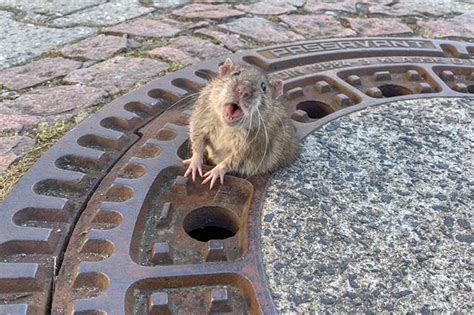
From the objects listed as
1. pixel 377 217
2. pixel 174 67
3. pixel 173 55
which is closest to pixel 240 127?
pixel 377 217

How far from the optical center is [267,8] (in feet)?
11.5

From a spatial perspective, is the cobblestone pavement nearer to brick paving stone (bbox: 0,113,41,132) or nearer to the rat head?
brick paving stone (bbox: 0,113,41,132)

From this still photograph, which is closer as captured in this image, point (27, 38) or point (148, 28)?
point (27, 38)

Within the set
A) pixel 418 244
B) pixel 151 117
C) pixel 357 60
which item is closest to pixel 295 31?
pixel 357 60

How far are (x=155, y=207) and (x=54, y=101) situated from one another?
84 centimetres

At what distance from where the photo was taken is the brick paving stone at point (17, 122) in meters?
2.26

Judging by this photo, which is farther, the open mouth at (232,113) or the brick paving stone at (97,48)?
the brick paving stone at (97,48)

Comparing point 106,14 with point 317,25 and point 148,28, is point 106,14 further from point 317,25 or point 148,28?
point 317,25

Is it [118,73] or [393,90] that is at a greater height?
[393,90]

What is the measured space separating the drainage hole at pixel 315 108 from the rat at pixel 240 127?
0.24 meters

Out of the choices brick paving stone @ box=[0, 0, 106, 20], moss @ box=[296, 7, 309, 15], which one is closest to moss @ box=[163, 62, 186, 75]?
brick paving stone @ box=[0, 0, 106, 20]

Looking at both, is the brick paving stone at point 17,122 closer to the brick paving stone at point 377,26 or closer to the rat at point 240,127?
the rat at point 240,127

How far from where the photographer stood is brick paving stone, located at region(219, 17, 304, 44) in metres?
3.12

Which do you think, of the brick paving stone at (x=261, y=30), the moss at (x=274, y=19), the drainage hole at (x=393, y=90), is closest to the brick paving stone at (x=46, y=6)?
the brick paving stone at (x=261, y=30)
